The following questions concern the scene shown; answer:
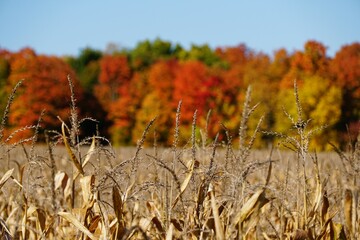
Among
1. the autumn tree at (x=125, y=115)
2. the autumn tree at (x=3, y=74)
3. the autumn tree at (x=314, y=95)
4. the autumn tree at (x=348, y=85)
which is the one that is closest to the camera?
the autumn tree at (x=314, y=95)

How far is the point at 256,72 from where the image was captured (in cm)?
5306

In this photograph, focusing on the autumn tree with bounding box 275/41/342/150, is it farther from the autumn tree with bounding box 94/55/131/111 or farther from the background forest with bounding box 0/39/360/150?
the autumn tree with bounding box 94/55/131/111

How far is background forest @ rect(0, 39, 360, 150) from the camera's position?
43.8 m

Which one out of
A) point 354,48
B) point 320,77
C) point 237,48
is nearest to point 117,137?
point 320,77

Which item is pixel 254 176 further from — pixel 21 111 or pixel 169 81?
pixel 169 81

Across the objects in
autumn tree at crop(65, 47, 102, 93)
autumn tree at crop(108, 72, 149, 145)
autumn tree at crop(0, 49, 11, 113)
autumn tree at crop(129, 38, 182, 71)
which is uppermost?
autumn tree at crop(129, 38, 182, 71)

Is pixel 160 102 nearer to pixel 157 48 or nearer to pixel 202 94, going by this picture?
pixel 202 94

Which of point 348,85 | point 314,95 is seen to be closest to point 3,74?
point 314,95

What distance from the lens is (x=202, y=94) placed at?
1935 inches

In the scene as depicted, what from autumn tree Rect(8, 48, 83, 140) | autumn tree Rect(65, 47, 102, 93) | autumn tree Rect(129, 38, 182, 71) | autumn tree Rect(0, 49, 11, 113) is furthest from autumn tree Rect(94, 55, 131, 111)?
autumn tree Rect(129, 38, 182, 71)

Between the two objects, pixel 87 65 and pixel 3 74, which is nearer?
pixel 3 74

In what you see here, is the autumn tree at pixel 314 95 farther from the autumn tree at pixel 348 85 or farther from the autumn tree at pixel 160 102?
the autumn tree at pixel 160 102

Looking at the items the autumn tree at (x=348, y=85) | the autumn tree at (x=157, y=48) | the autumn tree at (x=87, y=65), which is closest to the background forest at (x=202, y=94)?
the autumn tree at (x=348, y=85)

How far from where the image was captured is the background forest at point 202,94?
43750 mm
